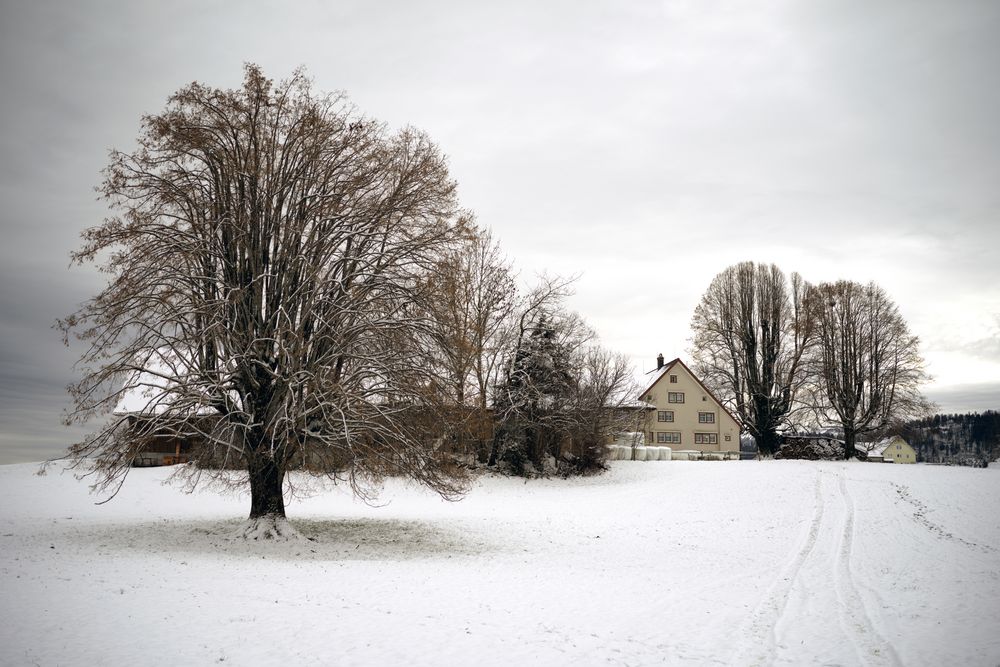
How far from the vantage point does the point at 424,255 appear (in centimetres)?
1805

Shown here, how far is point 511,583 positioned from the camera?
1323cm

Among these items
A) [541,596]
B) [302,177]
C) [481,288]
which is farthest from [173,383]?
[481,288]

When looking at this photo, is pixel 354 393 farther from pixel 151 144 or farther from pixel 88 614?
pixel 151 144

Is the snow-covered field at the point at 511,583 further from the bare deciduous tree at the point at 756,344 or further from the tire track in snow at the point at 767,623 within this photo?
the bare deciduous tree at the point at 756,344

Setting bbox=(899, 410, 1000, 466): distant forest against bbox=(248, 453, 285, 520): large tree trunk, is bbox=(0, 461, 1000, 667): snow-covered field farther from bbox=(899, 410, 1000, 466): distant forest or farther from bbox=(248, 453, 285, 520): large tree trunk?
bbox=(899, 410, 1000, 466): distant forest

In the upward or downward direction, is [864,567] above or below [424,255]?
below

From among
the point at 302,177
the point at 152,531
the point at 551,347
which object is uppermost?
the point at 302,177

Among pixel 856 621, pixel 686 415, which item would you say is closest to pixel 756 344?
pixel 686 415

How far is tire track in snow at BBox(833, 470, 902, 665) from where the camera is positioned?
30.6 feet

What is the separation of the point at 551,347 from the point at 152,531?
2334 centimetres

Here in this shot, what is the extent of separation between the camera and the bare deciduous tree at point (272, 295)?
15.7 meters

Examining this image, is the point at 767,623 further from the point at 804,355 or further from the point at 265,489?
the point at 804,355

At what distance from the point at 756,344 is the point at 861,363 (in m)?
7.44

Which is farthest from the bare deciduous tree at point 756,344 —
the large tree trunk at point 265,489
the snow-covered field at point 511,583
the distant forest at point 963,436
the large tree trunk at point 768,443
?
the distant forest at point 963,436
